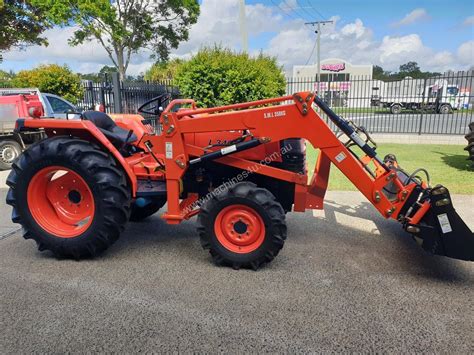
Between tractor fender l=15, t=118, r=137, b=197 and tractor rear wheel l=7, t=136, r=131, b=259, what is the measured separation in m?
0.08

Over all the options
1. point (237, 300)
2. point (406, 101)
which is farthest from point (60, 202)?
point (406, 101)

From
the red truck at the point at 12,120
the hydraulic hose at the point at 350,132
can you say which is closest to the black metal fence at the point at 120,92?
the red truck at the point at 12,120

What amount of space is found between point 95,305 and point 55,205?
1.49 m

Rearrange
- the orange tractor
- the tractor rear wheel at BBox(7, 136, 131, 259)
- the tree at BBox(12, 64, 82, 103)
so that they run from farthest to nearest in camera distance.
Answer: the tree at BBox(12, 64, 82, 103) < the tractor rear wheel at BBox(7, 136, 131, 259) < the orange tractor

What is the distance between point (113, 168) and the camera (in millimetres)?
3414

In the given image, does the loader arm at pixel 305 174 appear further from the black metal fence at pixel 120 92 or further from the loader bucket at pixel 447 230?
the black metal fence at pixel 120 92

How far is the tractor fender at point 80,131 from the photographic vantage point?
349 centimetres

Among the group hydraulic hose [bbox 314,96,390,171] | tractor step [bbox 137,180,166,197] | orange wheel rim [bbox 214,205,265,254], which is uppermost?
hydraulic hose [bbox 314,96,390,171]

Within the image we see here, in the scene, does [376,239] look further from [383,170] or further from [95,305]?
[95,305]

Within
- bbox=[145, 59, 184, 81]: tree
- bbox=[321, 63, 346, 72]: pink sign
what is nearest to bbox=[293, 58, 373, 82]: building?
bbox=[321, 63, 346, 72]: pink sign

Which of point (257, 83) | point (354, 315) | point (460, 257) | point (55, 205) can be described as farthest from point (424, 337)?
point (257, 83)

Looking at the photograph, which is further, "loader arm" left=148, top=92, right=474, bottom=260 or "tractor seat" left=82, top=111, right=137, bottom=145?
"tractor seat" left=82, top=111, right=137, bottom=145

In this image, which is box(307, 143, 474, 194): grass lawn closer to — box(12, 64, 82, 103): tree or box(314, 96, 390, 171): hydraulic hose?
box(314, 96, 390, 171): hydraulic hose

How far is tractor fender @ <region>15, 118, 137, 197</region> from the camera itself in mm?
3494
